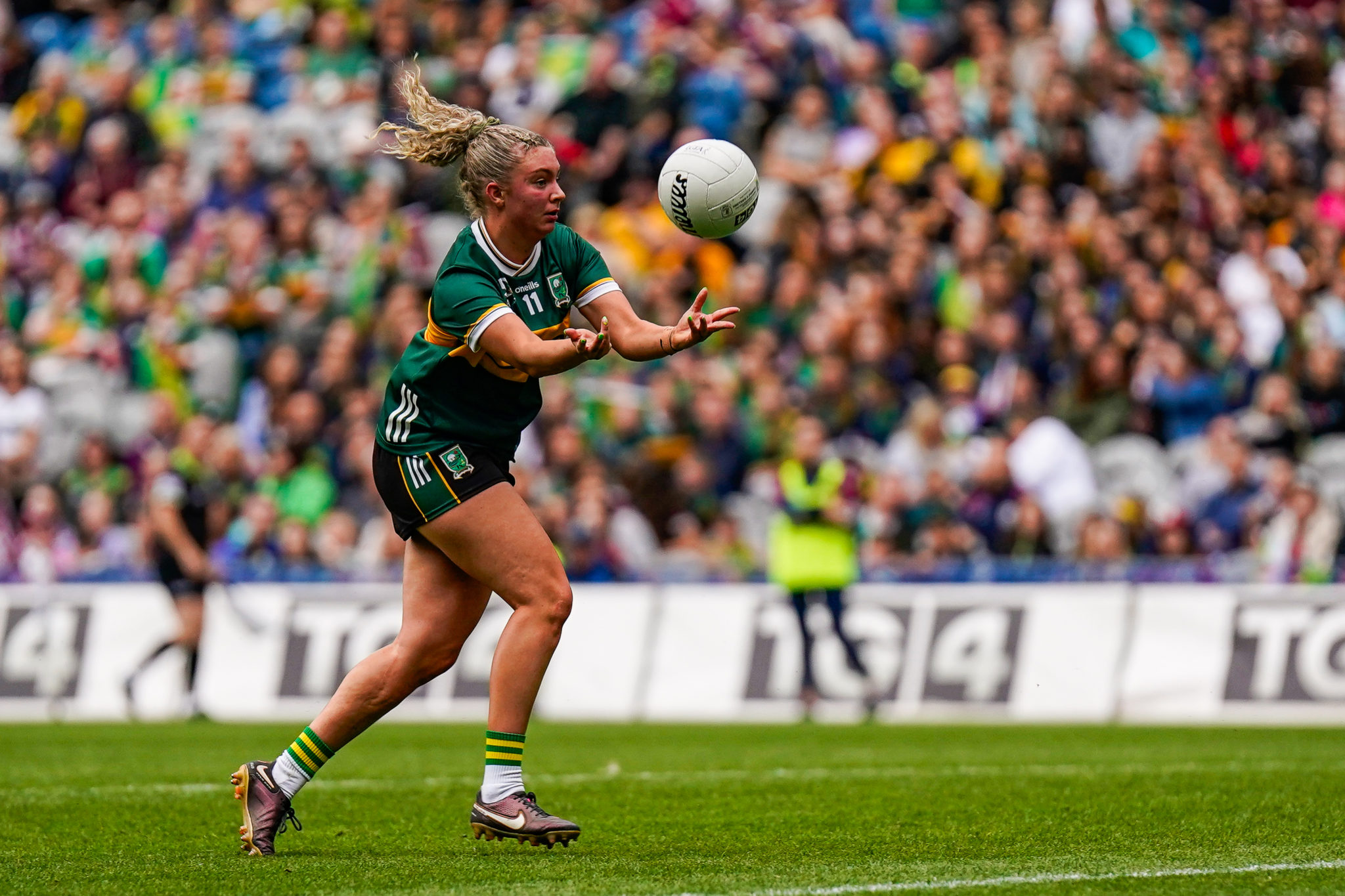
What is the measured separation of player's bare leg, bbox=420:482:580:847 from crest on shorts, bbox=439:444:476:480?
0.10 m

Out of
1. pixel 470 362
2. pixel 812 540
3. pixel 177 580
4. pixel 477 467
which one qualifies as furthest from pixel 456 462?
pixel 177 580

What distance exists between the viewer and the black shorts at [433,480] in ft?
22.1

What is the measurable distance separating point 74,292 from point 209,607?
463 centimetres

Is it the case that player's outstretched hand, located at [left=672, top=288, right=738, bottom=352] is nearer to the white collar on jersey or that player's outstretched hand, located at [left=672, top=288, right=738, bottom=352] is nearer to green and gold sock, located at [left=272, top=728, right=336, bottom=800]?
the white collar on jersey

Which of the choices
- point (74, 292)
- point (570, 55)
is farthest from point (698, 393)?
point (74, 292)

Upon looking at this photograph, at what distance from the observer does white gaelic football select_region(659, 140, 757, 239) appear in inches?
280

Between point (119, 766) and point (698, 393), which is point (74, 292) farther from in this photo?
point (119, 766)

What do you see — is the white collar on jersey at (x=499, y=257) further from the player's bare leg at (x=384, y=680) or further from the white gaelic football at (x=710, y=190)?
the player's bare leg at (x=384, y=680)

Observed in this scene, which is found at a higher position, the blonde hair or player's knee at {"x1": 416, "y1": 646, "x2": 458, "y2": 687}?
the blonde hair

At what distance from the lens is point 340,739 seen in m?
6.94

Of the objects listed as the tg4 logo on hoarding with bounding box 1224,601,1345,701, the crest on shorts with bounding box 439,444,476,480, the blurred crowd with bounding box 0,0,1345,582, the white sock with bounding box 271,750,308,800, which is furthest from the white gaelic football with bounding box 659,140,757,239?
the tg4 logo on hoarding with bounding box 1224,601,1345,701

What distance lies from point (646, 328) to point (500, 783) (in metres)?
1.55

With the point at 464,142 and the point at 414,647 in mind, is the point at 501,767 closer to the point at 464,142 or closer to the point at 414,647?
the point at 414,647

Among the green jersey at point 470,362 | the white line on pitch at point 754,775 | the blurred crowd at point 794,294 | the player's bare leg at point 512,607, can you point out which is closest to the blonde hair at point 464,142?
the green jersey at point 470,362
